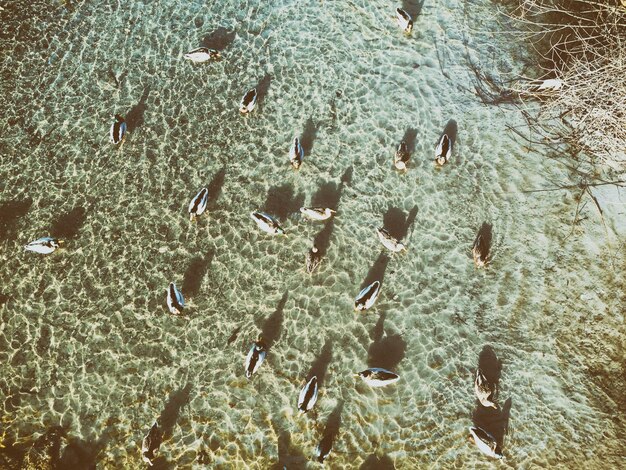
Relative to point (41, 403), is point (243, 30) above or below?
above

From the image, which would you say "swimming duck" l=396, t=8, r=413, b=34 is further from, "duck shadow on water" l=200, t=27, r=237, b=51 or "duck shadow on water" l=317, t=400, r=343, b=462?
"duck shadow on water" l=317, t=400, r=343, b=462

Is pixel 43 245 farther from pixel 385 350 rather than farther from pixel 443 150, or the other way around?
pixel 443 150

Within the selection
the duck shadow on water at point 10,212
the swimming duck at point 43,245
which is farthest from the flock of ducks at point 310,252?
the duck shadow on water at point 10,212

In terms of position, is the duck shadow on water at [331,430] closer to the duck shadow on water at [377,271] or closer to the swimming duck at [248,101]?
the duck shadow on water at [377,271]

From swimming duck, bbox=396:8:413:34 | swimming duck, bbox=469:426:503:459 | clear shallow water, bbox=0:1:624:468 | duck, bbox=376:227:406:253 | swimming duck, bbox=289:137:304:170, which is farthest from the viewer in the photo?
swimming duck, bbox=396:8:413:34

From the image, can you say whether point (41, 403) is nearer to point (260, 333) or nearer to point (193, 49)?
point (260, 333)

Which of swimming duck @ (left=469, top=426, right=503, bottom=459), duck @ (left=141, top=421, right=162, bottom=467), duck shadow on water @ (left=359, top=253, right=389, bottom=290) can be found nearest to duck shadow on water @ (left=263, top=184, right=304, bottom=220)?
duck shadow on water @ (left=359, top=253, right=389, bottom=290)

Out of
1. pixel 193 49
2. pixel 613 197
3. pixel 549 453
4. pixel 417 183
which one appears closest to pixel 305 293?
pixel 417 183
